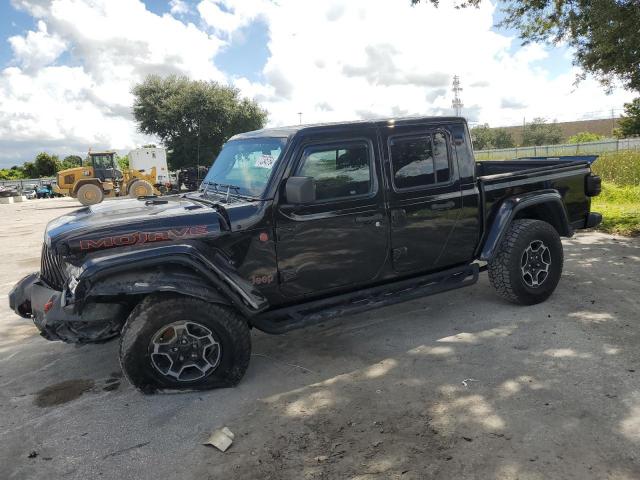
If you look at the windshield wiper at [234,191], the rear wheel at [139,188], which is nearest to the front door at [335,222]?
the windshield wiper at [234,191]

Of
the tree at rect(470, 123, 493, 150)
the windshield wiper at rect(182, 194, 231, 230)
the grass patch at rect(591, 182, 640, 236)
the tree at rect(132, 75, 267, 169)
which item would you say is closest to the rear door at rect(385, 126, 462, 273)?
the windshield wiper at rect(182, 194, 231, 230)

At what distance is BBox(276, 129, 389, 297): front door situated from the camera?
379cm

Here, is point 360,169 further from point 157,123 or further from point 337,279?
point 157,123

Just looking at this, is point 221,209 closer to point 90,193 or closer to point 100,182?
point 90,193

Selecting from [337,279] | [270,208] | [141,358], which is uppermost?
[270,208]

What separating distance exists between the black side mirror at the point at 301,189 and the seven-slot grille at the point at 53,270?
5.64 ft

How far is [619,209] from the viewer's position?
34.8 ft

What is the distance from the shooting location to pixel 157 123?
36.2 metres

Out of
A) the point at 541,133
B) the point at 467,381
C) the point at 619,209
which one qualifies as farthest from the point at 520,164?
the point at 541,133

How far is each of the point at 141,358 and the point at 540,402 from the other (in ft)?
8.86

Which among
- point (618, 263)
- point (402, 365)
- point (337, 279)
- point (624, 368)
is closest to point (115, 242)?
point (337, 279)

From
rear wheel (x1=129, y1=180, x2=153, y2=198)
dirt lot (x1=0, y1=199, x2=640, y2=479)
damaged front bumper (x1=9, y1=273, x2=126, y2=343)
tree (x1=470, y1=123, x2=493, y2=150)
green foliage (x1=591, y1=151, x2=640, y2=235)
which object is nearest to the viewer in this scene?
dirt lot (x1=0, y1=199, x2=640, y2=479)

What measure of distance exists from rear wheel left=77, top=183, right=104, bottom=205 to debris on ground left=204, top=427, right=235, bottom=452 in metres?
20.7

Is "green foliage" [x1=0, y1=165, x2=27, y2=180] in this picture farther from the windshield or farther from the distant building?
the windshield
